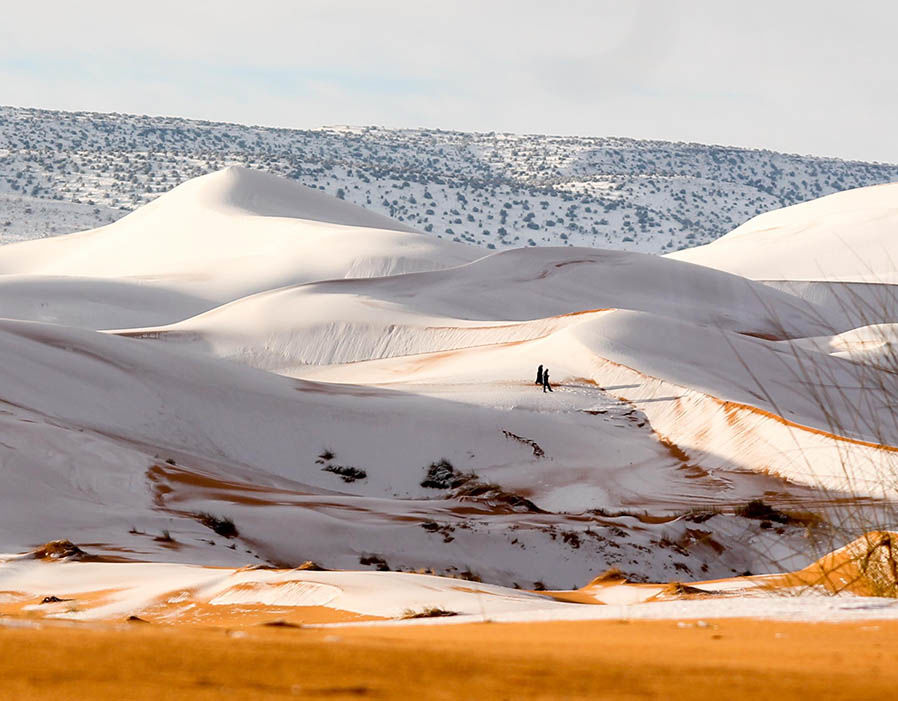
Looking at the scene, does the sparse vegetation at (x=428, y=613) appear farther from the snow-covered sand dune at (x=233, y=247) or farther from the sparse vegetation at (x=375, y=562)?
the snow-covered sand dune at (x=233, y=247)

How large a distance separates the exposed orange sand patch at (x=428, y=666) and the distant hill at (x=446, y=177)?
2656 inches

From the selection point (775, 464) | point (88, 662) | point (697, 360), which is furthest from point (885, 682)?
point (697, 360)

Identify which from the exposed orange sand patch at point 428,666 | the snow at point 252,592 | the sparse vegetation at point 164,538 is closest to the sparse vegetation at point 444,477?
the sparse vegetation at point 164,538

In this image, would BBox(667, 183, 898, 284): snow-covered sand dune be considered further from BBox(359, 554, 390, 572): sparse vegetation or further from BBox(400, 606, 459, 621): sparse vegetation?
BBox(400, 606, 459, 621): sparse vegetation

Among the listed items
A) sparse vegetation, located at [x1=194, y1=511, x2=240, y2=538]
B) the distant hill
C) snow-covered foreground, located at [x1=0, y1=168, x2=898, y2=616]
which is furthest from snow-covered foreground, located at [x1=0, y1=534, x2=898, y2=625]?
the distant hill

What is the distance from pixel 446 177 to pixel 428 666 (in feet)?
301

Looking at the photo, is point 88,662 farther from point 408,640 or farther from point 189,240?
point 189,240

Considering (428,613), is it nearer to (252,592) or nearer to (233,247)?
(252,592)

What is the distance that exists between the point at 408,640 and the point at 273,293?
110ft

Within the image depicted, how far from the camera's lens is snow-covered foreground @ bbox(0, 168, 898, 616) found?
12430mm

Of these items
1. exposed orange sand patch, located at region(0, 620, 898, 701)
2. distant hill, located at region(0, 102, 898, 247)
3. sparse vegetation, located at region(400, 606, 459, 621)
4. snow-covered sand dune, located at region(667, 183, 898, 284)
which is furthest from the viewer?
distant hill, located at region(0, 102, 898, 247)

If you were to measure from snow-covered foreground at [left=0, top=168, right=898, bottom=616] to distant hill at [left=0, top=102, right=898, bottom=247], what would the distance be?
130 feet

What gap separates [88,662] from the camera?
103 inches

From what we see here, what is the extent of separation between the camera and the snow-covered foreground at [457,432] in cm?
1243
